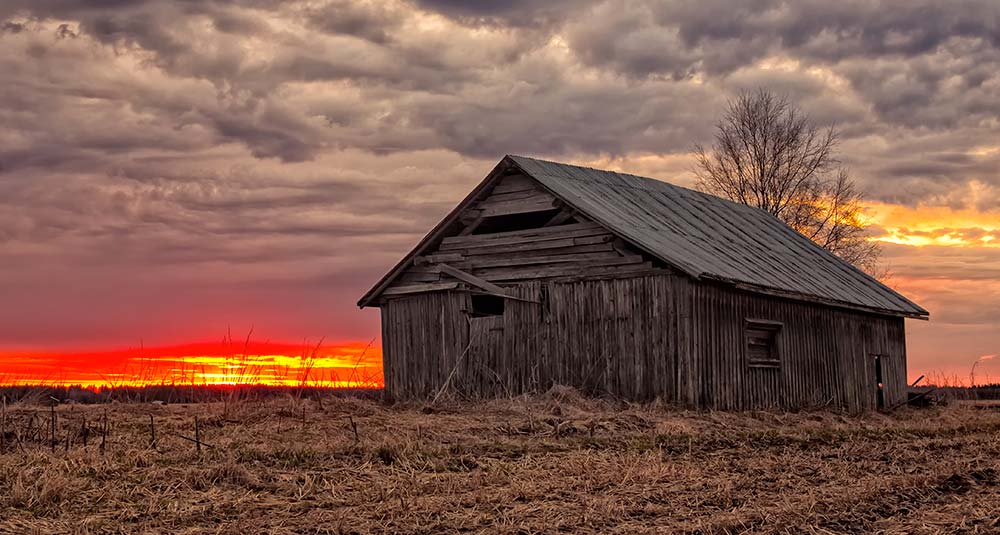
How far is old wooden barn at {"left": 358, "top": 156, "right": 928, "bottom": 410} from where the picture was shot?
22.6 metres

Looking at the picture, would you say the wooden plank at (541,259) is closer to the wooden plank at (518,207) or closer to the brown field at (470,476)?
the wooden plank at (518,207)

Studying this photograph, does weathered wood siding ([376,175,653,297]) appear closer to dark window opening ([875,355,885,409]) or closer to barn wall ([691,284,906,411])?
barn wall ([691,284,906,411])

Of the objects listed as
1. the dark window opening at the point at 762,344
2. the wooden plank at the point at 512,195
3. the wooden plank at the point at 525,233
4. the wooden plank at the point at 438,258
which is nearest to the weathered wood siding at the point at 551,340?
the wooden plank at the point at 438,258

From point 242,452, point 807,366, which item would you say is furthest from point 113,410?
point 807,366

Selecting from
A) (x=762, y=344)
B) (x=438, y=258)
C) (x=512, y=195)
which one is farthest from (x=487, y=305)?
(x=762, y=344)

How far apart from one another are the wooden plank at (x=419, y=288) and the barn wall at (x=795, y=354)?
232 inches

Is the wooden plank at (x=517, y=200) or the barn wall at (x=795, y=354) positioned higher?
the wooden plank at (x=517, y=200)

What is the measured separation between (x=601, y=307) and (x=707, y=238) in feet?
18.8

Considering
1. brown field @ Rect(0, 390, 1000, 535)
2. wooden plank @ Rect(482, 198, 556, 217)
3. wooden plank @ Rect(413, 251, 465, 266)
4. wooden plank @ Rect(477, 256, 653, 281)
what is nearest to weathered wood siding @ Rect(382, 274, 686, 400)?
wooden plank @ Rect(477, 256, 653, 281)

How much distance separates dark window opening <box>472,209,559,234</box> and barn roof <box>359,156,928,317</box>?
757 millimetres

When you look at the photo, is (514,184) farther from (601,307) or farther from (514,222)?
(601,307)

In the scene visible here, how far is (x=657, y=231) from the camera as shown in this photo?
25.4 meters

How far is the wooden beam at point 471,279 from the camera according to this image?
80.7ft

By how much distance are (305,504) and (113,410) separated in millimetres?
9153
